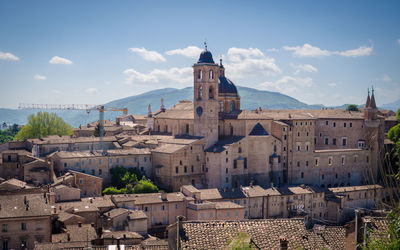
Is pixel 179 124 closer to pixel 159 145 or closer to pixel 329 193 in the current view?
pixel 159 145

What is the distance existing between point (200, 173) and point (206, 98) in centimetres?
867

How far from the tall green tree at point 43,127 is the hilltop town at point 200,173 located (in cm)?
2000

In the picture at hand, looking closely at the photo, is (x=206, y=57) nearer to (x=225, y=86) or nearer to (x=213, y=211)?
(x=225, y=86)

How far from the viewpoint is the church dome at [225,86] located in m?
62.9

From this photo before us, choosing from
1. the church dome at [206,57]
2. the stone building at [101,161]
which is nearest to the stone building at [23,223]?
the stone building at [101,161]

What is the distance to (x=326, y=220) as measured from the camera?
1987 inches

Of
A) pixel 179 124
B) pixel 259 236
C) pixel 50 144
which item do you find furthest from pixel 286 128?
pixel 259 236

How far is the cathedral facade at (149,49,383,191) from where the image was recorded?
166 feet

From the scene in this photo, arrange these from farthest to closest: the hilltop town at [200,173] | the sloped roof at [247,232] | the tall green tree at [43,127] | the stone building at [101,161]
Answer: the tall green tree at [43,127]
the stone building at [101,161]
the hilltop town at [200,173]
the sloped roof at [247,232]

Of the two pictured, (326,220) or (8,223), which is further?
(326,220)

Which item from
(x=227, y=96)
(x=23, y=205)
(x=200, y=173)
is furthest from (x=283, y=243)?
(x=227, y=96)

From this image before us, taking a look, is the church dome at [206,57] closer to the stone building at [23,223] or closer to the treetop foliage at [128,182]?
the treetop foliage at [128,182]

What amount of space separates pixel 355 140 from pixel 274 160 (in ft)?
47.7

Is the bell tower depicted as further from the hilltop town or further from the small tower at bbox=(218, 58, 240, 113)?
the small tower at bbox=(218, 58, 240, 113)
